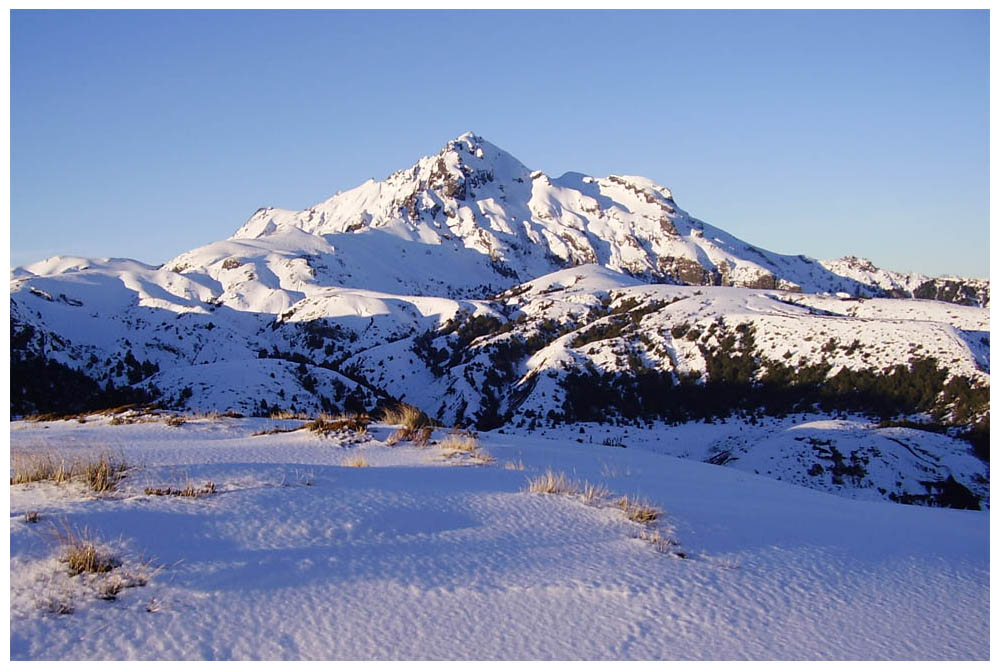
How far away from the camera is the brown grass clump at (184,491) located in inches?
213

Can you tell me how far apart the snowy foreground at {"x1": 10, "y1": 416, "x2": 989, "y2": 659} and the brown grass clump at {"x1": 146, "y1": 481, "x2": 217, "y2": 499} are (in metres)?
0.09

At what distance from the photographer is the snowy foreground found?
3.34 m

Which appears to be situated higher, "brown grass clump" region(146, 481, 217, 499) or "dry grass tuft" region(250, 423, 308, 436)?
"brown grass clump" region(146, 481, 217, 499)

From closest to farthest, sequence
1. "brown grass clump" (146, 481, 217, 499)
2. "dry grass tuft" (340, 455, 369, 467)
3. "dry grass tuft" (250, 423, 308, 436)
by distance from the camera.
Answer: "brown grass clump" (146, 481, 217, 499) → "dry grass tuft" (340, 455, 369, 467) → "dry grass tuft" (250, 423, 308, 436)

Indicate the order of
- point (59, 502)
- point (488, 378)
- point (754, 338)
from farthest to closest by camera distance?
point (488, 378)
point (754, 338)
point (59, 502)

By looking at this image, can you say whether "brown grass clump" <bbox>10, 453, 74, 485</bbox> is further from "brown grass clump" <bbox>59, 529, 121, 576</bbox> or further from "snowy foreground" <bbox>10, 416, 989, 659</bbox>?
"brown grass clump" <bbox>59, 529, 121, 576</bbox>

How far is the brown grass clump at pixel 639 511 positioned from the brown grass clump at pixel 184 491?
12.1 feet

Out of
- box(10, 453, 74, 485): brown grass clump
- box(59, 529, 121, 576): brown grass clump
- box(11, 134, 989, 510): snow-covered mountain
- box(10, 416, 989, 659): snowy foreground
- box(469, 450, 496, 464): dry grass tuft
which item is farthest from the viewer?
box(11, 134, 989, 510): snow-covered mountain

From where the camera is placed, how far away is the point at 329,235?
163 metres

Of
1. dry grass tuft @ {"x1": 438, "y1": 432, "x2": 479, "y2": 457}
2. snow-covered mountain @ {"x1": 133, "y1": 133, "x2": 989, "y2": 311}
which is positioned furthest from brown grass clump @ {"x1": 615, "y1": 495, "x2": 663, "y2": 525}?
snow-covered mountain @ {"x1": 133, "y1": 133, "x2": 989, "y2": 311}

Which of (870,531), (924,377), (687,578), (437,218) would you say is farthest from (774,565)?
(437,218)

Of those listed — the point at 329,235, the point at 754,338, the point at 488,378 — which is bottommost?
the point at 488,378

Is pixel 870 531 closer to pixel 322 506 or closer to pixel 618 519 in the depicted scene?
pixel 618 519

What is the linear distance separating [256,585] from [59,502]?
8.26ft
